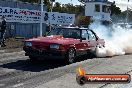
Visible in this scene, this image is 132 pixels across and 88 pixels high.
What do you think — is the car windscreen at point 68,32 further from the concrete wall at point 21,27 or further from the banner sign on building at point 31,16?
the concrete wall at point 21,27

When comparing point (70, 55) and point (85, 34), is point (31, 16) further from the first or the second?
point (70, 55)

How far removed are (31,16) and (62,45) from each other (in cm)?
1499

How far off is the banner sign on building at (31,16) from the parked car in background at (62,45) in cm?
1025

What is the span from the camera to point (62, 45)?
1177 centimetres

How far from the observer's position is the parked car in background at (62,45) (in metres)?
11.7

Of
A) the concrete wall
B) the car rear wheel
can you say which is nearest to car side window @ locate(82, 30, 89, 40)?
the car rear wheel

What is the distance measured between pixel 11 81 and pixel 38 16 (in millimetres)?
18979

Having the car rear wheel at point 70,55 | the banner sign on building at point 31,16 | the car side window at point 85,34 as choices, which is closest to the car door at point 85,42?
the car side window at point 85,34

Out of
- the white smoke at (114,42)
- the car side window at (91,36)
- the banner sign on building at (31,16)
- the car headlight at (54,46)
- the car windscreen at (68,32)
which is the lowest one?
→ the white smoke at (114,42)

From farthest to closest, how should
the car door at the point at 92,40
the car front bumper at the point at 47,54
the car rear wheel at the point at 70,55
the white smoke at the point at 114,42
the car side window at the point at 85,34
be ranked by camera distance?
the white smoke at the point at 114,42 < the car door at the point at 92,40 < the car side window at the point at 85,34 < the car rear wheel at the point at 70,55 < the car front bumper at the point at 47,54

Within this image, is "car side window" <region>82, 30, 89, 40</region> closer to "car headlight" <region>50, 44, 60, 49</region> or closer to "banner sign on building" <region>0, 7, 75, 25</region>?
"car headlight" <region>50, 44, 60, 49</region>

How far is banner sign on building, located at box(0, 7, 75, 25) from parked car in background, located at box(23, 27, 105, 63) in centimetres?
1025

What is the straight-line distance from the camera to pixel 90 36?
→ 14.3m

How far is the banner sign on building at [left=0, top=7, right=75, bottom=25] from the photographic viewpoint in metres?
23.7
